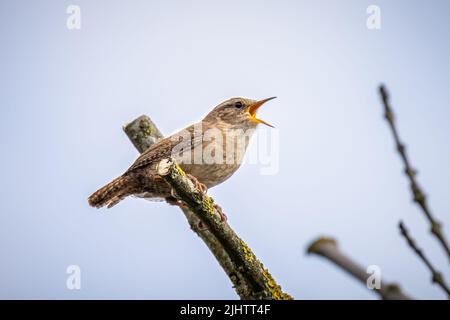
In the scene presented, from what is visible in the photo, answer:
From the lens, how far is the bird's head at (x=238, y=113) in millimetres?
6301

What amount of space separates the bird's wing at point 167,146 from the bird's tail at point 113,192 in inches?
6.3

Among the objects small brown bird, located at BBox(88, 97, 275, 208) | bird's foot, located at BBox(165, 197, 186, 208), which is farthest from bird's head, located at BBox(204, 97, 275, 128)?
bird's foot, located at BBox(165, 197, 186, 208)

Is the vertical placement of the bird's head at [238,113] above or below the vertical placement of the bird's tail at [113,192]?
above

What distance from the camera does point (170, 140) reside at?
18.2 feet

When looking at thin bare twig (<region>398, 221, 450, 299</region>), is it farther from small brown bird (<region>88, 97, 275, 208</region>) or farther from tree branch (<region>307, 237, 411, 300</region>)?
small brown bird (<region>88, 97, 275, 208</region>)

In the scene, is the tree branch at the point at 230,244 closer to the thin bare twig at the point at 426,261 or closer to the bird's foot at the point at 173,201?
the bird's foot at the point at 173,201

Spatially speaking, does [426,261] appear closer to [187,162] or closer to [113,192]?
[187,162]

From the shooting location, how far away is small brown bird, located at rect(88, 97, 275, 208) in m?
5.17

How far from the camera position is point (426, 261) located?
0.97 metres

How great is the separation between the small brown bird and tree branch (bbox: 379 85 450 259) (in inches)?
Result: 153

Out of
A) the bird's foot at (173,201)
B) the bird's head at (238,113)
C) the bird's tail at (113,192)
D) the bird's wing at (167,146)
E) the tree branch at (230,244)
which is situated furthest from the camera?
the bird's head at (238,113)

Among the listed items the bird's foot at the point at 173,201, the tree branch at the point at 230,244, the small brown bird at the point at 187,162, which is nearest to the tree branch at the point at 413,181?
the tree branch at the point at 230,244
